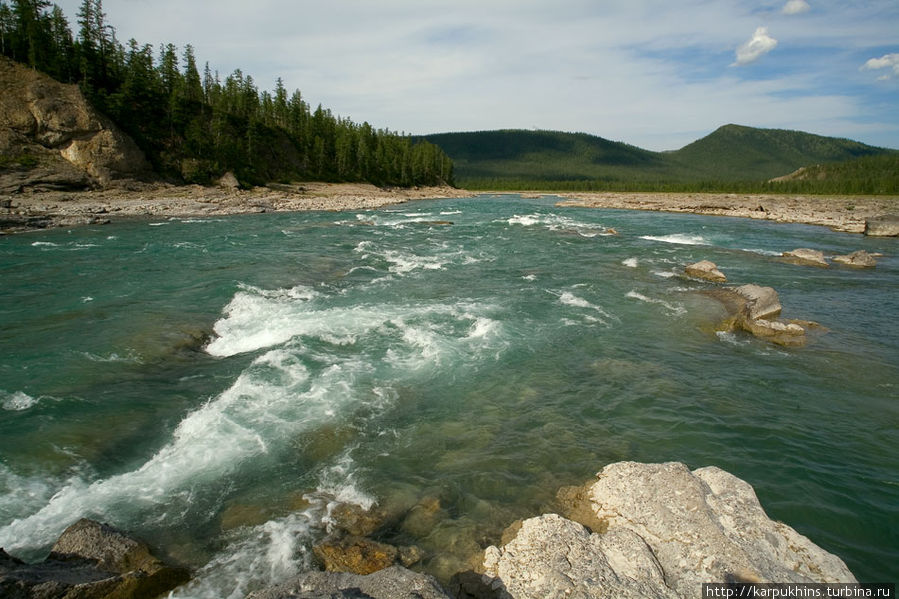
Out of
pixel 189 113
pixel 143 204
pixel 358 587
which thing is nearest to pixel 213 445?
pixel 358 587

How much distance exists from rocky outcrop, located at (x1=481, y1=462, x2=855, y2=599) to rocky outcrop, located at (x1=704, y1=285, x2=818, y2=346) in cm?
1011

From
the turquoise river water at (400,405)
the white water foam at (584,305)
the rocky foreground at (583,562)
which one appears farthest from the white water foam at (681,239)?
the rocky foreground at (583,562)

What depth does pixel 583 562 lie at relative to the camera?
564 cm

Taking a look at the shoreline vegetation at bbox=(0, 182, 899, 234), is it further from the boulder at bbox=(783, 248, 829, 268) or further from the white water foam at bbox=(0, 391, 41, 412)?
the white water foam at bbox=(0, 391, 41, 412)

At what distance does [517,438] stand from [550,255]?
21.4 m

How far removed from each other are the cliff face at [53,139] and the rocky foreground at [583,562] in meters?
55.5

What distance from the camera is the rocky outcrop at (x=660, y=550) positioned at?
5379mm

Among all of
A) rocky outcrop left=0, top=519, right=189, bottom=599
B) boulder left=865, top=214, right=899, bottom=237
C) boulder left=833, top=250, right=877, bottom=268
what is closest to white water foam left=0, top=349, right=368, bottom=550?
rocky outcrop left=0, top=519, right=189, bottom=599

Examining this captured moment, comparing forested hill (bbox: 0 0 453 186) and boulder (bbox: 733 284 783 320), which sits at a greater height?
forested hill (bbox: 0 0 453 186)

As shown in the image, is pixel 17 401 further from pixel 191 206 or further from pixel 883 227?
pixel 883 227

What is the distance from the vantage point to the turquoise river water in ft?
23.8

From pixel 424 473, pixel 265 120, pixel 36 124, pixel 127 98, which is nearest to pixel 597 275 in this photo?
pixel 424 473

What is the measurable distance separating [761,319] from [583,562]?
1426 cm

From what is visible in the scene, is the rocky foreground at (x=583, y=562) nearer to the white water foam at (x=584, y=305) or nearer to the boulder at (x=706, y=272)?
the white water foam at (x=584, y=305)
